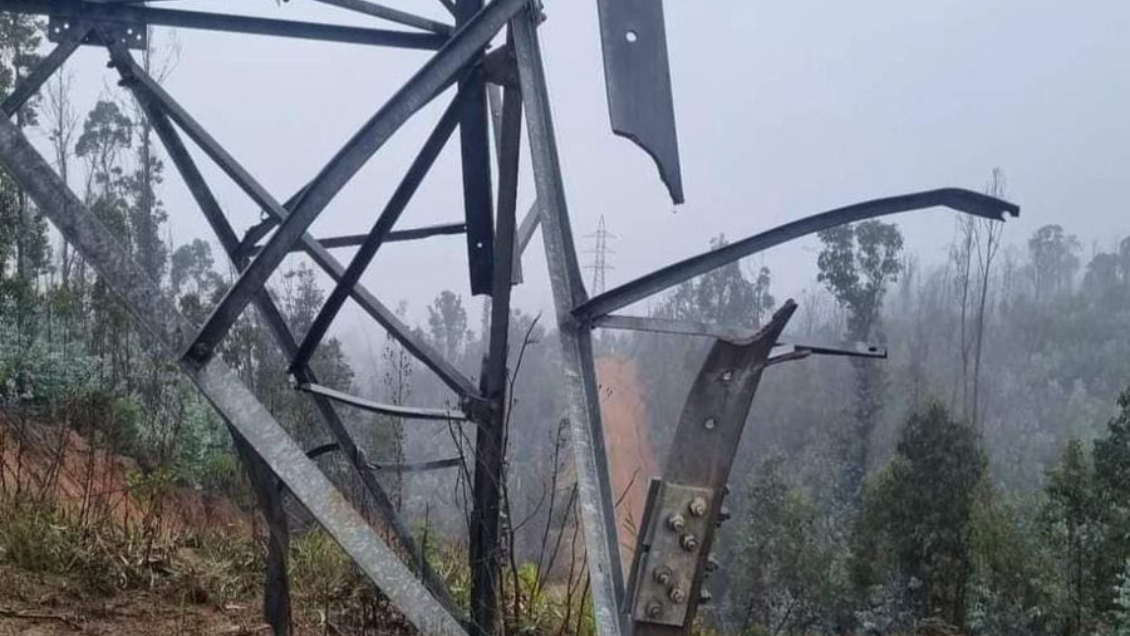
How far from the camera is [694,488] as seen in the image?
2297 mm

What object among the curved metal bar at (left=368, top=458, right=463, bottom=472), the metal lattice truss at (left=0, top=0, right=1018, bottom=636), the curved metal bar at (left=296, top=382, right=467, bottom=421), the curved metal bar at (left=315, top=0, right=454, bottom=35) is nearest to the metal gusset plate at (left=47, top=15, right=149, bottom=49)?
the metal lattice truss at (left=0, top=0, right=1018, bottom=636)

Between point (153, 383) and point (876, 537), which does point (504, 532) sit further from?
point (876, 537)

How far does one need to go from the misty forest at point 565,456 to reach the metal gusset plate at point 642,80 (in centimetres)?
46

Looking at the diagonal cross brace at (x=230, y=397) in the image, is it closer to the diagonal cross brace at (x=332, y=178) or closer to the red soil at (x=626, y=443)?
the diagonal cross brace at (x=332, y=178)

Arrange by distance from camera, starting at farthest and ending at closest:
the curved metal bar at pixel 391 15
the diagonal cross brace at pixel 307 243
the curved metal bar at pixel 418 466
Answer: the curved metal bar at pixel 418 466
the curved metal bar at pixel 391 15
the diagonal cross brace at pixel 307 243

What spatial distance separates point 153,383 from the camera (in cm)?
1772

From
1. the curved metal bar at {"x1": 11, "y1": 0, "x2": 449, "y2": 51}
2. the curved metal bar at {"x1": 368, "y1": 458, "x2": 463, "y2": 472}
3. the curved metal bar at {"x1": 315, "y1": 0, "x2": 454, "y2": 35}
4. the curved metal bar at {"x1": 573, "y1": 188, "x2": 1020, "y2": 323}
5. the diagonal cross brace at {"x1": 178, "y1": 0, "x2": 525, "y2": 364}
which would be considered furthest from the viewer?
the curved metal bar at {"x1": 368, "y1": 458, "x2": 463, "y2": 472}

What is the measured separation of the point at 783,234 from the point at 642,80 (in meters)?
0.55

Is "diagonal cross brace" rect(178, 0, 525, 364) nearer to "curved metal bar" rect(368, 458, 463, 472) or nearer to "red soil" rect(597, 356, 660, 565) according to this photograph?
"red soil" rect(597, 356, 660, 565)

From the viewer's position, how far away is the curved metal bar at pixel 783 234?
244cm

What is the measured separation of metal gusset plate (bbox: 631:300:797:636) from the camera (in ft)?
7.45

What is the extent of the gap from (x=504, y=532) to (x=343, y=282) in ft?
3.76

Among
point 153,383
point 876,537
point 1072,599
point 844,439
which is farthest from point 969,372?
point 153,383

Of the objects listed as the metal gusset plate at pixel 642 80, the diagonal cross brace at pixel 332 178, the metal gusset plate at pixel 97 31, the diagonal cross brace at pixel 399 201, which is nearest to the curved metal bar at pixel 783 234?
the metal gusset plate at pixel 642 80
